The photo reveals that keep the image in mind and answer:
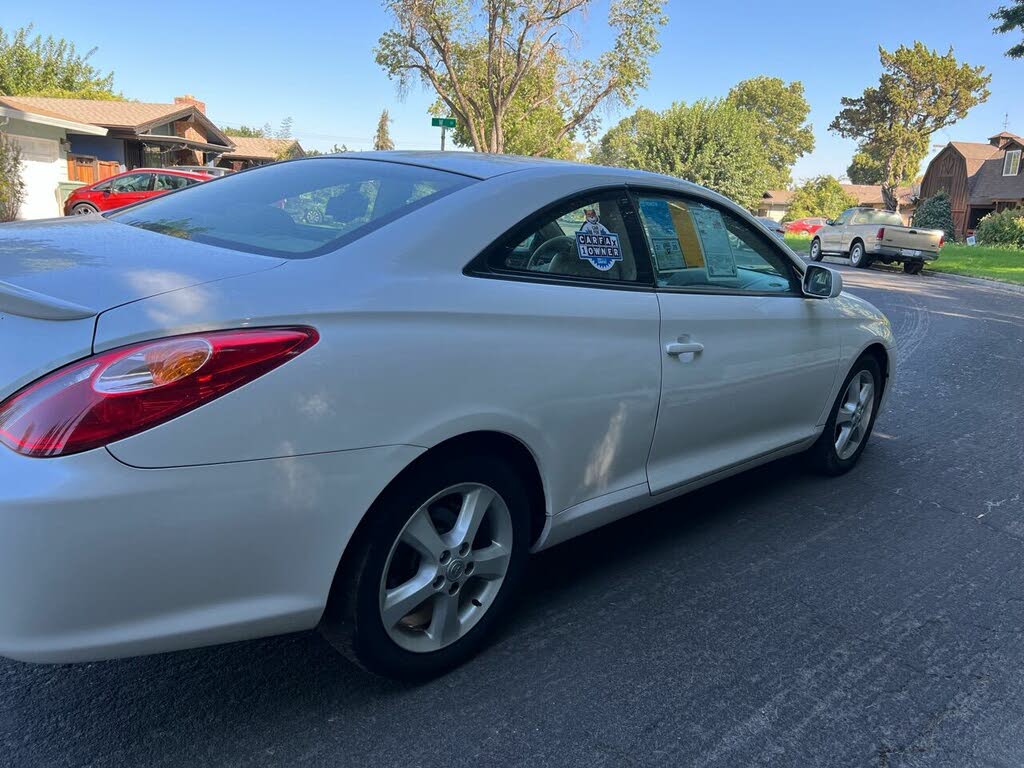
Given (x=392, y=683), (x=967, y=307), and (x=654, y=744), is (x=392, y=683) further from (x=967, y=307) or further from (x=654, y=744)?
(x=967, y=307)

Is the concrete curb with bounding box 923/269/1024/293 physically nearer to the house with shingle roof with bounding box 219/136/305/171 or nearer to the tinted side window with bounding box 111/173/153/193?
the tinted side window with bounding box 111/173/153/193

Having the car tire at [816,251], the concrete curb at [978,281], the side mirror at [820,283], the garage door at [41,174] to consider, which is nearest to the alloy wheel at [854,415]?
the side mirror at [820,283]

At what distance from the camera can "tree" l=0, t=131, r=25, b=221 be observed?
55.9ft

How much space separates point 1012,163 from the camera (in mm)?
48500

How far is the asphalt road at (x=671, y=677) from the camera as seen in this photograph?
2.25 meters

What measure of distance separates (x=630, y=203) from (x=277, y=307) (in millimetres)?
1623

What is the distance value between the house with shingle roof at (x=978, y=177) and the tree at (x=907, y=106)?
5.71 ft

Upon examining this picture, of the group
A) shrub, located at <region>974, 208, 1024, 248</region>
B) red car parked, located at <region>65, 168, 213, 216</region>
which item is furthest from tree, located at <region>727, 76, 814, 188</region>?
red car parked, located at <region>65, 168, 213, 216</region>

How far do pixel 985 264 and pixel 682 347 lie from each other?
25831 mm

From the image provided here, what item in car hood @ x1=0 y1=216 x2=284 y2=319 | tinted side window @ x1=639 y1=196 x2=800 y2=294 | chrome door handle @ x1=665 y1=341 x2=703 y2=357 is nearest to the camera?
car hood @ x1=0 y1=216 x2=284 y2=319

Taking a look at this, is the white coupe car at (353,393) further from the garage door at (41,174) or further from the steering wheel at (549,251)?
the garage door at (41,174)

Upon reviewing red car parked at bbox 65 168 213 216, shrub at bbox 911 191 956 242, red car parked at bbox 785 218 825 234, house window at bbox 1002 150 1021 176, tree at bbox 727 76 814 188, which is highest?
tree at bbox 727 76 814 188

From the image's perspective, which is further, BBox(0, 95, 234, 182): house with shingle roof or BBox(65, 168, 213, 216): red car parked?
BBox(0, 95, 234, 182): house with shingle roof

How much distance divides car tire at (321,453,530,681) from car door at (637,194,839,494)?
2.62ft
